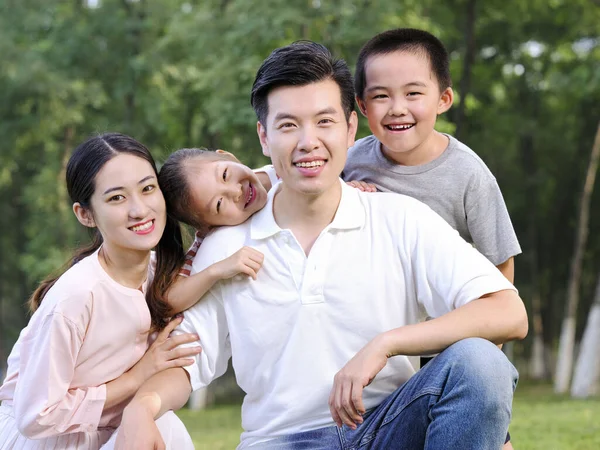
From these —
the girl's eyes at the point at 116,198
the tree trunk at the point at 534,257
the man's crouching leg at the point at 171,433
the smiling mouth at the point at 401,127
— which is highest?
the smiling mouth at the point at 401,127

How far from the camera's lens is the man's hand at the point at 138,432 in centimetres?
324

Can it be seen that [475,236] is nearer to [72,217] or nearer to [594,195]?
[72,217]

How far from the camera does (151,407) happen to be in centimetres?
338

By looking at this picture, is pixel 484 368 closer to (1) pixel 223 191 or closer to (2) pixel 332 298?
(2) pixel 332 298

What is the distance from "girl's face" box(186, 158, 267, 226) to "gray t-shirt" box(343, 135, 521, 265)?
66 centimetres

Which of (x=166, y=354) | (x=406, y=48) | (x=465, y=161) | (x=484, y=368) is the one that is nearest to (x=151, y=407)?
(x=166, y=354)

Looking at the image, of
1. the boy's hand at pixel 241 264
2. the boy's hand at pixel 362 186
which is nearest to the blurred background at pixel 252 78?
the boy's hand at pixel 362 186

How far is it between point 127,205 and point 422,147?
57.3 inches

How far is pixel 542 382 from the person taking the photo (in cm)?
2170

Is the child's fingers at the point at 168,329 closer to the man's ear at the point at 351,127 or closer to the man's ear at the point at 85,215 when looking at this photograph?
the man's ear at the point at 85,215

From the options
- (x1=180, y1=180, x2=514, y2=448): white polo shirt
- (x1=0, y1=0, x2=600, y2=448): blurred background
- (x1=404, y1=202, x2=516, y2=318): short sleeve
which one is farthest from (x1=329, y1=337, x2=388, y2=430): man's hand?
(x1=0, y1=0, x2=600, y2=448): blurred background

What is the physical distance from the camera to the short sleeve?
331cm

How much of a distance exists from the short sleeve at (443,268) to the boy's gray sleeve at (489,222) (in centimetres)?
65

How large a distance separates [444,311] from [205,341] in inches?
38.5
